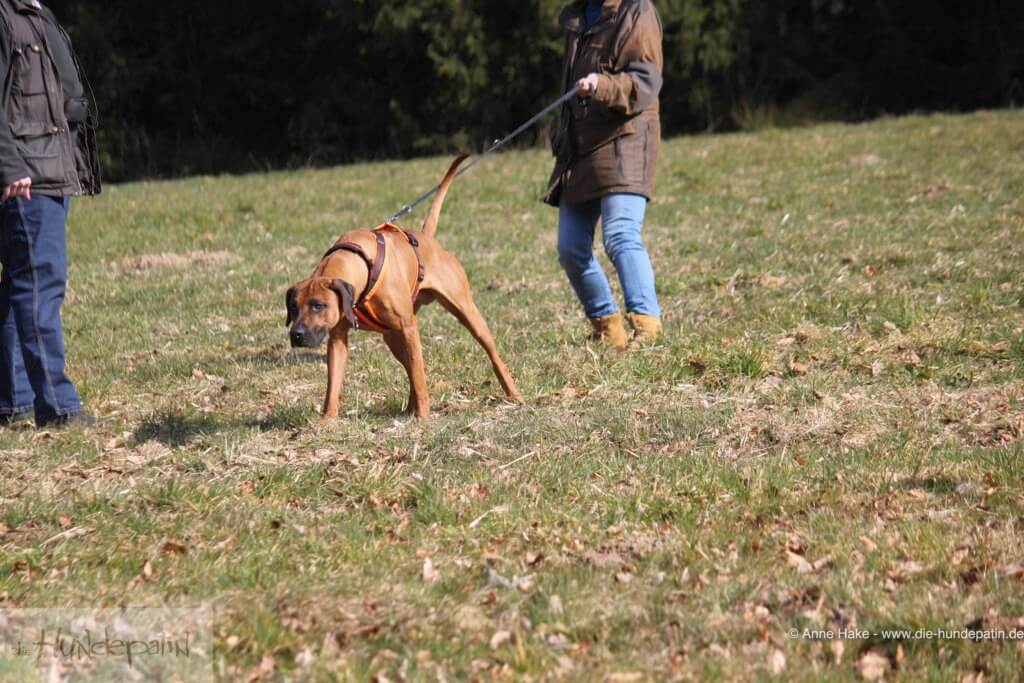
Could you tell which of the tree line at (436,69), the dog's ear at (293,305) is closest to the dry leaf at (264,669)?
the dog's ear at (293,305)

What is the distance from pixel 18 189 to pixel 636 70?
338cm

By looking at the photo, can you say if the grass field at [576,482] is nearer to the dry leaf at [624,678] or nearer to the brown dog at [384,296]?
the dry leaf at [624,678]

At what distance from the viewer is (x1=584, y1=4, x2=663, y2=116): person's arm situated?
6922 millimetres

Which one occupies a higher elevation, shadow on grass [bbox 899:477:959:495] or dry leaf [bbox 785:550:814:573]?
shadow on grass [bbox 899:477:959:495]

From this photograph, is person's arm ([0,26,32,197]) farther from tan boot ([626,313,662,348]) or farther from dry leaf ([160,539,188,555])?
tan boot ([626,313,662,348])

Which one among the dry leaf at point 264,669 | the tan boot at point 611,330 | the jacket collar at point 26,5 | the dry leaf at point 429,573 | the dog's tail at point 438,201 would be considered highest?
the jacket collar at point 26,5

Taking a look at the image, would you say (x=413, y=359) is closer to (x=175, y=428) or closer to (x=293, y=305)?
(x=293, y=305)

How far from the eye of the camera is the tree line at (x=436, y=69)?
2014cm

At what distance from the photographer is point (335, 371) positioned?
6180mm

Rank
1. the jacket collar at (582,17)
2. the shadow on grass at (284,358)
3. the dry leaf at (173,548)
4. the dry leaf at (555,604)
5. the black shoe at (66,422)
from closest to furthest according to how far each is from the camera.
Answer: the dry leaf at (555,604)
the dry leaf at (173,548)
the black shoe at (66,422)
the jacket collar at (582,17)
the shadow on grass at (284,358)

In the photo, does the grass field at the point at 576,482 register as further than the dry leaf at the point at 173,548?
No

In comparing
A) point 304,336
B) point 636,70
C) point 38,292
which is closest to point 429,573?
point 304,336

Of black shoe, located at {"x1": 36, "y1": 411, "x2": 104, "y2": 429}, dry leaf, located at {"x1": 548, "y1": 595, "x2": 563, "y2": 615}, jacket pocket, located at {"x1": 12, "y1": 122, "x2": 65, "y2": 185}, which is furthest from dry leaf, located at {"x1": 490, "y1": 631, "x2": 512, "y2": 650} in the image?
jacket pocket, located at {"x1": 12, "y1": 122, "x2": 65, "y2": 185}

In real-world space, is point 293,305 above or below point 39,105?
below
